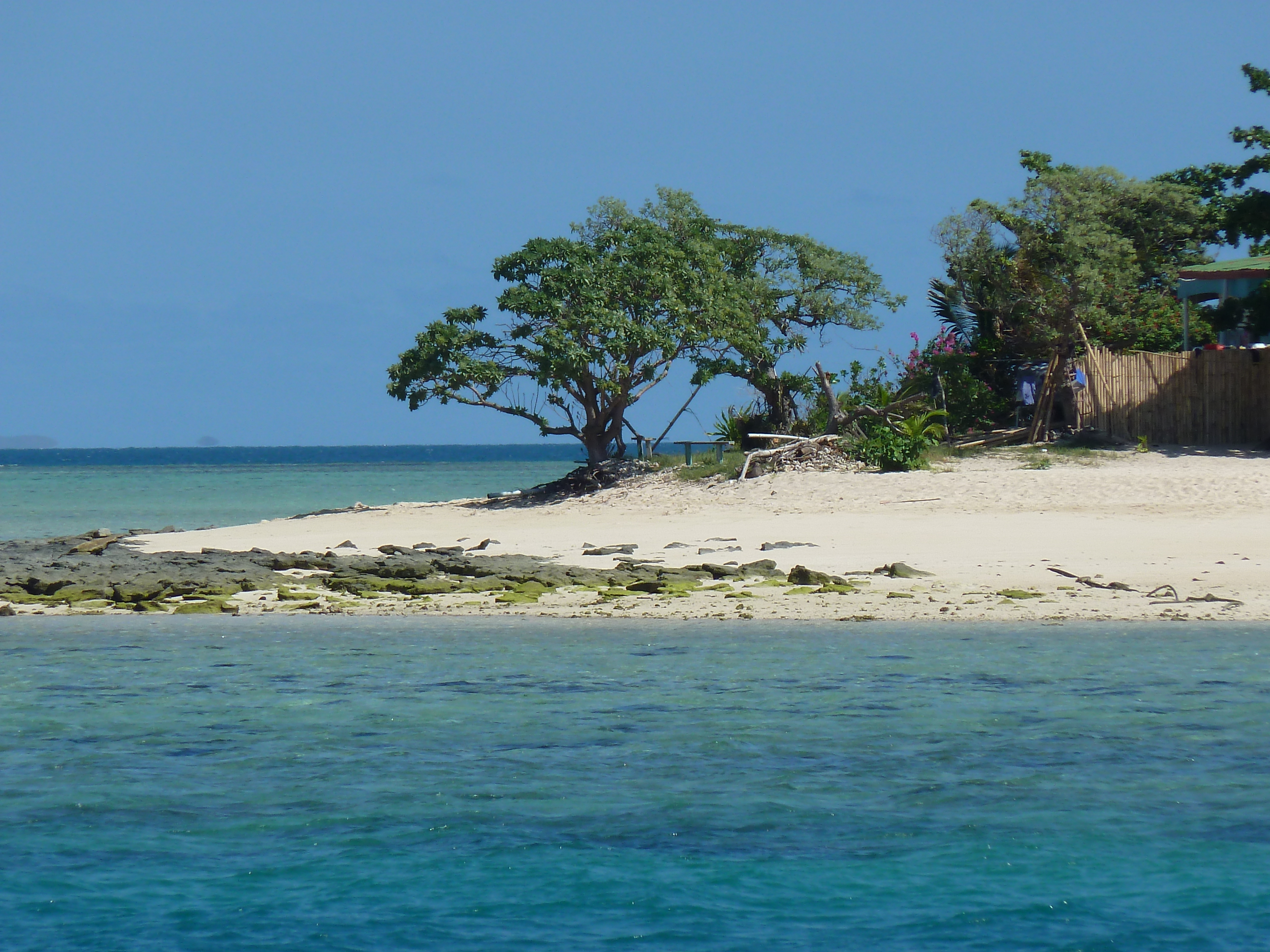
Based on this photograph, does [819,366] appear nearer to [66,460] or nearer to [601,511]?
[601,511]

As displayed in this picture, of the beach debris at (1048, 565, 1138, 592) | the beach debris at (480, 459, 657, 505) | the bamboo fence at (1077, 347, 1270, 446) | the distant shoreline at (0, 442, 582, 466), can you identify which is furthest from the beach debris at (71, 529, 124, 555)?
the distant shoreline at (0, 442, 582, 466)

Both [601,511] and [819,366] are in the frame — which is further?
[819,366]

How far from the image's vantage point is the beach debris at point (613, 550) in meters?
18.2

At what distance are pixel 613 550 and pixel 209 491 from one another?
3177 cm

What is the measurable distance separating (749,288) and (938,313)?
4.70 meters

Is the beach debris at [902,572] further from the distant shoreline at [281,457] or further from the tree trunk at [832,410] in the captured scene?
the distant shoreline at [281,457]

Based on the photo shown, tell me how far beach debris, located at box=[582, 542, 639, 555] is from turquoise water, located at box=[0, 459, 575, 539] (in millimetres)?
12097

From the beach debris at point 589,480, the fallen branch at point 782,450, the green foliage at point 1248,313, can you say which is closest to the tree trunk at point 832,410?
the fallen branch at point 782,450

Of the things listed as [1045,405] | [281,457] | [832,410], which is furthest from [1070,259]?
[281,457]

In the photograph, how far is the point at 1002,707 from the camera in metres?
9.09

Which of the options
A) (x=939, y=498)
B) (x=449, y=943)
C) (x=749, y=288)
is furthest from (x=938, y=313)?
(x=449, y=943)

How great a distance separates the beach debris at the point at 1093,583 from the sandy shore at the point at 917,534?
0.06 m

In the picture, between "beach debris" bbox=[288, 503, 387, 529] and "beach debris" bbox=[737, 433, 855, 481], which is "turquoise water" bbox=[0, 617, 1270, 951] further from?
"beach debris" bbox=[288, 503, 387, 529]

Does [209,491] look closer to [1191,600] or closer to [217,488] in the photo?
[217,488]
